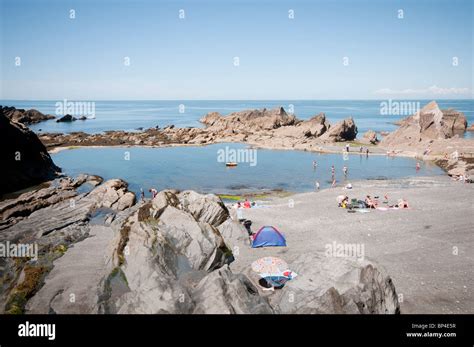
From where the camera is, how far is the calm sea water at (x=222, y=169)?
50.2 metres

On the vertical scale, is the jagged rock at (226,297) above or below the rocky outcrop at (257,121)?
below

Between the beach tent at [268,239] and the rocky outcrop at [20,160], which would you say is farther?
the rocky outcrop at [20,160]

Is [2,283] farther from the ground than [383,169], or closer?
closer

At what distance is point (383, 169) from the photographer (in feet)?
192

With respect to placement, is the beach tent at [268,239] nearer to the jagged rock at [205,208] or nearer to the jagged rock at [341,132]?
the jagged rock at [205,208]

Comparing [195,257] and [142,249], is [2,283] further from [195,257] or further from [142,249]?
[195,257]

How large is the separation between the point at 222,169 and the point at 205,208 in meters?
34.4

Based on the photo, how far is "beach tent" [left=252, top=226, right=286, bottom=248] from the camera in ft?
78.6

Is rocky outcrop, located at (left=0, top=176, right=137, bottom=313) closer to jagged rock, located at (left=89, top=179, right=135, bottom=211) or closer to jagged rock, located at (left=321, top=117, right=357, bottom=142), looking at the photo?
jagged rock, located at (left=89, top=179, right=135, bottom=211)

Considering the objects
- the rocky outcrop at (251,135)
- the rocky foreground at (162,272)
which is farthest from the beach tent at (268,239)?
the rocky outcrop at (251,135)

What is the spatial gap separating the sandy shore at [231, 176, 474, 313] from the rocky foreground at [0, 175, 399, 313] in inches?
92.2

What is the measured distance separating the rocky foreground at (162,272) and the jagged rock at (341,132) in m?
63.9
